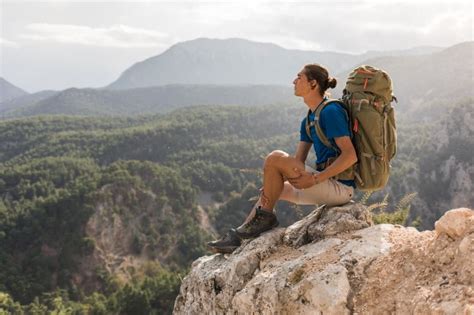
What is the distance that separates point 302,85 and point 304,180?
51.3 inches

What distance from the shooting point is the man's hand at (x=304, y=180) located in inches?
229

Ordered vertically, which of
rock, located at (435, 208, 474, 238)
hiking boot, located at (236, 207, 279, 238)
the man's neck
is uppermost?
the man's neck

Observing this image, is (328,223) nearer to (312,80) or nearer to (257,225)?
(257,225)

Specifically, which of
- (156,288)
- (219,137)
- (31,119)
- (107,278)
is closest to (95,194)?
(107,278)

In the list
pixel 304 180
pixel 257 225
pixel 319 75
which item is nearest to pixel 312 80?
pixel 319 75

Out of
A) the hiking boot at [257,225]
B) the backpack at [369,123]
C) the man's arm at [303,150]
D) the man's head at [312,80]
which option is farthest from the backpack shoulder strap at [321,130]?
the hiking boot at [257,225]

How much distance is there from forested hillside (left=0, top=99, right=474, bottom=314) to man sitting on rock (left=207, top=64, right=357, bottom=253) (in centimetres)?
4460

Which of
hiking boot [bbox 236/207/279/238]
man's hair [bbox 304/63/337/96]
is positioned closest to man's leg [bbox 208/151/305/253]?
hiking boot [bbox 236/207/279/238]

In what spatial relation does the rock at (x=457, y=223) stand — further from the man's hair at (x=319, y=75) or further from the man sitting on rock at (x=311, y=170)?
the man's hair at (x=319, y=75)

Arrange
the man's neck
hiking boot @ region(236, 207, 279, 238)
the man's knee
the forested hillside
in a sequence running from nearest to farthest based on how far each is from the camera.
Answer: the man's knee
the man's neck
hiking boot @ region(236, 207, 279, 238)
the forested hillside

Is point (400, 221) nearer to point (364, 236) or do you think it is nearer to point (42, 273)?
point (364, 236)

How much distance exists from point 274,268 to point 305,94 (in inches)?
94.0

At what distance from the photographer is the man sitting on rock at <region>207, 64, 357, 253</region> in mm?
5582

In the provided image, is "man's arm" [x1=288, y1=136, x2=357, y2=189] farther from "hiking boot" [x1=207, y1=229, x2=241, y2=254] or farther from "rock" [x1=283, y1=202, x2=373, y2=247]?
"hiking boot" [x1=207, y1=229, x2=241, y2=254]
